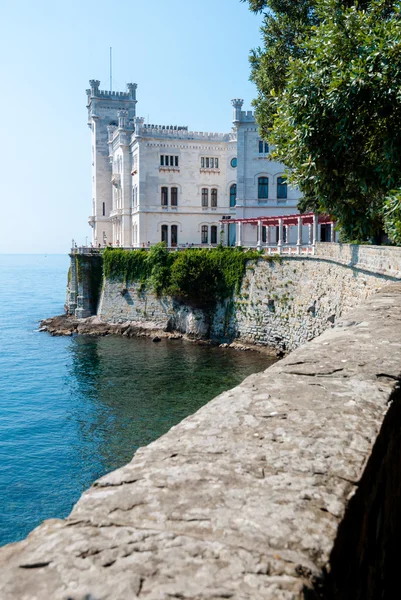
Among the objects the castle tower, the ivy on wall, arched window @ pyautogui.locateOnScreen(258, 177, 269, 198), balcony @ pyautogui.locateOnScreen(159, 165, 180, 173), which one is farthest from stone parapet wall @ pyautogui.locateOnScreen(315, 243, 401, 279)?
the castle tower

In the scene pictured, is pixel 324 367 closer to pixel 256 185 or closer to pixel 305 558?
pixel 305 558

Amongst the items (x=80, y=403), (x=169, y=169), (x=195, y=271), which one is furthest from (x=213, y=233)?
(x=80, y=403)

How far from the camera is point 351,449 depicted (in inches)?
119

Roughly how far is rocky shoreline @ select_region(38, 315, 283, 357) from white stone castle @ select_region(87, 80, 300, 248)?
9.68 meters

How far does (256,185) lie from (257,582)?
47548 millimetres

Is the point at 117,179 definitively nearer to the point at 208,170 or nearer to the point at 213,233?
the point at 208,170

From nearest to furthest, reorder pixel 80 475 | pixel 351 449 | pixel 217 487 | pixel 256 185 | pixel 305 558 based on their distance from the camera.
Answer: pixel 305 558
pixel 217 487
pixel 351 449
pixel 80 475
pixel 256 185

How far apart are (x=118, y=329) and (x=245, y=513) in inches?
1608

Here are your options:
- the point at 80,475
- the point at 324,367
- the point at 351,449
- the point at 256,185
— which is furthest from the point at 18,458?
the point at 256,185

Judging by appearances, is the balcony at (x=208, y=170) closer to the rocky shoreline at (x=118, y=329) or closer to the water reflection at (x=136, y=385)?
the rocky shoreline at (x=118, y=329)

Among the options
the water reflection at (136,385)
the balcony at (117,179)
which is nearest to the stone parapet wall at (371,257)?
the water reflection at (136,385)

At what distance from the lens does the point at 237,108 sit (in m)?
46.8

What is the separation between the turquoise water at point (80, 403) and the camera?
1755cm

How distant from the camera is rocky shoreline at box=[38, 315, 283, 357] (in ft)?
125
